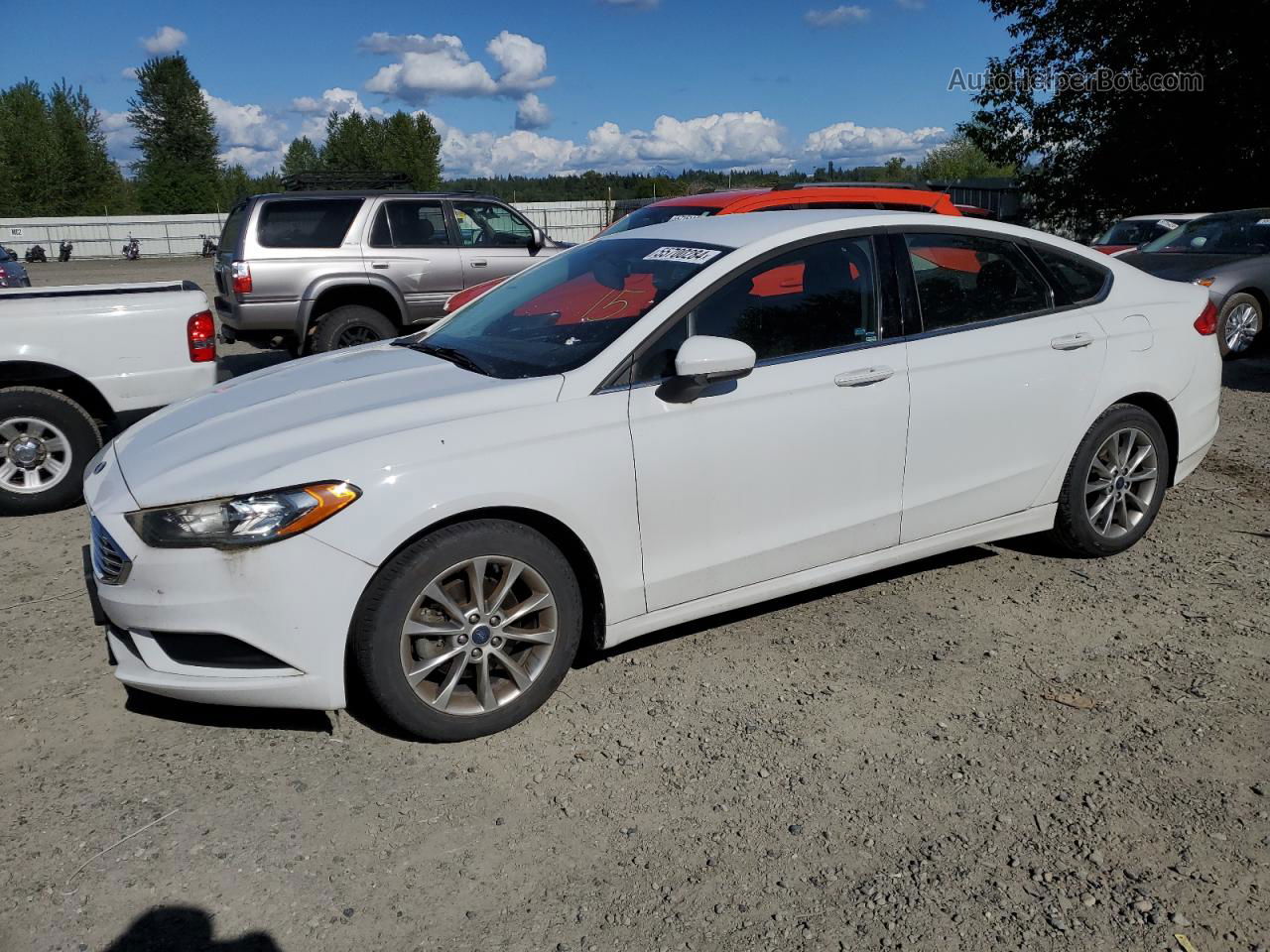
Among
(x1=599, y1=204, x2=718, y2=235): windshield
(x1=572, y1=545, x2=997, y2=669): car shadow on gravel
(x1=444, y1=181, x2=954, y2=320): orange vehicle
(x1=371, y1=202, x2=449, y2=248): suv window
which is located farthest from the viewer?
(x1=371, y1=202, x2=449, y2=248): suv window

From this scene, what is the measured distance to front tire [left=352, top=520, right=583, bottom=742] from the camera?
3.18 m

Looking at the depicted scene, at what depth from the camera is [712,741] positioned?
342 cm

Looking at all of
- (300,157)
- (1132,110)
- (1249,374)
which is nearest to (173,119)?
(300,157)

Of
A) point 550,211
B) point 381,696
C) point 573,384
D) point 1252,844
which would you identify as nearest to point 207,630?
point 381,696

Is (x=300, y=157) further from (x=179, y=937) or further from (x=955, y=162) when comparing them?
(x=179, y=937)

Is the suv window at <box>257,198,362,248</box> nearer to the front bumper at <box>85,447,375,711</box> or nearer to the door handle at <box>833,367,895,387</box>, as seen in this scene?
the front bumper at <box>85,447,375,711</box>

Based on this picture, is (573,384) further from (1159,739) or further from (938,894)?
(1159,739)

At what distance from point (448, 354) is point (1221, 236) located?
1037 centimetres

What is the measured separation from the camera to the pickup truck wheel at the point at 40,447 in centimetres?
603

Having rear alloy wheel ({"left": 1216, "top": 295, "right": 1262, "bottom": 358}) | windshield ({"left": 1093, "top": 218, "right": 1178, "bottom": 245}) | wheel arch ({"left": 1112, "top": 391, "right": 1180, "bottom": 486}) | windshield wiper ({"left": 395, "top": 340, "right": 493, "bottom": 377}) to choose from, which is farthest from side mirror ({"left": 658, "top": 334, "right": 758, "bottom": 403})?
windshield ({"left": 1093, "top": 218, "right": 1178, "bottom": 245})

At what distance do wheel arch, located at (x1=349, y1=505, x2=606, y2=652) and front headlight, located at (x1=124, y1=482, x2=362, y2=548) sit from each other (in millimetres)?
247

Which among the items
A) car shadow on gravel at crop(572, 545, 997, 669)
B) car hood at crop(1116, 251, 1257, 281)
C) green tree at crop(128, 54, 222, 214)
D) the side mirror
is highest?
green tree at crop(128, 54, 222, 214)

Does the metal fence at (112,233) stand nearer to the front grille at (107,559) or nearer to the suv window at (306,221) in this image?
the suv window at (306,221)

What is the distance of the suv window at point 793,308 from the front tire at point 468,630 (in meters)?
0.80
